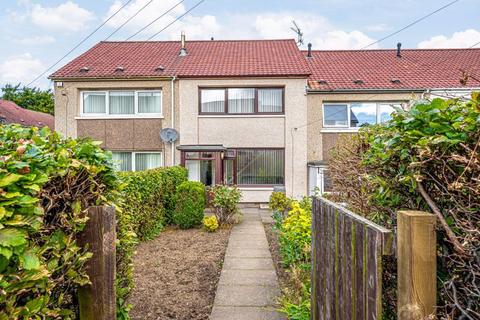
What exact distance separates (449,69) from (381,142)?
1779 cm

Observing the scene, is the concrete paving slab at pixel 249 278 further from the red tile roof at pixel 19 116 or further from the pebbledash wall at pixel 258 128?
the red tile roof at pixel 19 116

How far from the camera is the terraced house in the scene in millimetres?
15039

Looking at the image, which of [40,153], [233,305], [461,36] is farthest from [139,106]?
[461,36]

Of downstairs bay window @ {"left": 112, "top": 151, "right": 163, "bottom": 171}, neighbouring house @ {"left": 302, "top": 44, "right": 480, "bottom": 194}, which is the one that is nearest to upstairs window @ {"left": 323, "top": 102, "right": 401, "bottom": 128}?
neighbouring house @ {"left": 302, "top": 44, "right": 480, "bottom": 194}

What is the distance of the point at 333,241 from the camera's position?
251 centimetres

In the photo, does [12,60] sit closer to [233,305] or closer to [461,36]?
[233,305]

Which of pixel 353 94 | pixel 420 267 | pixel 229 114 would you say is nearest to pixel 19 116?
pixel 229 114

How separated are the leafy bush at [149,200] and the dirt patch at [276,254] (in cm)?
273

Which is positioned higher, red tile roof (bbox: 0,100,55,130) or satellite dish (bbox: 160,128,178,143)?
red tile roof (bbox: 0,100,55,130)

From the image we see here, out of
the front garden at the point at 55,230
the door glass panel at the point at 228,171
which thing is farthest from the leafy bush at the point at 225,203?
the door glass panel at the point at 228,171

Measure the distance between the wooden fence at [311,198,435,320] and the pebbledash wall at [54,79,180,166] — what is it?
12.8m

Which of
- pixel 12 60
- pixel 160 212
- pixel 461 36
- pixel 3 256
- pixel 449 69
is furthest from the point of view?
pixel 12 60

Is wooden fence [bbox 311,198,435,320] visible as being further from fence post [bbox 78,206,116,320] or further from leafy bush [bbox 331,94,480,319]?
fence post [bbox 78,206,116,320]

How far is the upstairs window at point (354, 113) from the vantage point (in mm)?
15234
